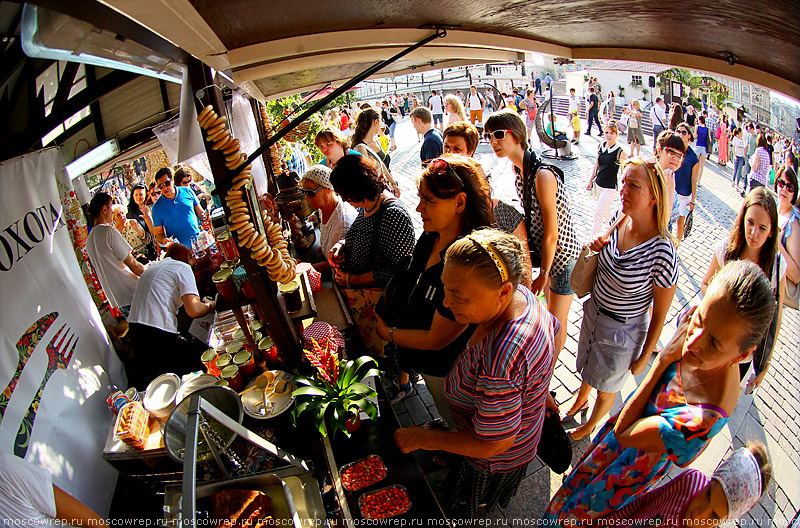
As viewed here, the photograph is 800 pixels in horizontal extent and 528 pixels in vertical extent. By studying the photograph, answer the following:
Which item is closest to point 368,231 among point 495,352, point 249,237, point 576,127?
point 249,237

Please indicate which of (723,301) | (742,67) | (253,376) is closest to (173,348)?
(253,376)

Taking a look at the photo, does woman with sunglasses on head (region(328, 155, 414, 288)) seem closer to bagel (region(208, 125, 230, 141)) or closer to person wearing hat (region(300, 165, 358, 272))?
person wearing hat (region(300, 165, 358, 272))

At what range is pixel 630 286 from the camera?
256 cm

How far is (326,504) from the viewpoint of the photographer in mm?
2025

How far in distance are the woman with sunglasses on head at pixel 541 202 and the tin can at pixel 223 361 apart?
89.5 inches

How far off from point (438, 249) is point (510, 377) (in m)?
0.99

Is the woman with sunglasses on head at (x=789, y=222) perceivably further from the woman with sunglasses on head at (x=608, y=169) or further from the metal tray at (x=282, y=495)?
the metal tray at (x=282, y=495)

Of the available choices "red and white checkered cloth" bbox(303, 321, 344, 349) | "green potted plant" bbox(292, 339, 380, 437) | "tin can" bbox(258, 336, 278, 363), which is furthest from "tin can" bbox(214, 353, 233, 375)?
"green potted plant" bbox(292, 339, 380, 437)

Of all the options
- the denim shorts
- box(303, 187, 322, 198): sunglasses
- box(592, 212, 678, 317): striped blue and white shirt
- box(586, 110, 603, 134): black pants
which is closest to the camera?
box(592, 212, 678, 317): striped blue and white shirt

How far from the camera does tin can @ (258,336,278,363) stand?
2674 mm

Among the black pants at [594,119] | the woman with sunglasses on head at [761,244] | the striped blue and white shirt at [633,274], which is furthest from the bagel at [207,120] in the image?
the black pants at [594,119]

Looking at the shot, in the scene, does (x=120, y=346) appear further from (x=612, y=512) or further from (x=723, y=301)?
(x=723, y=301)

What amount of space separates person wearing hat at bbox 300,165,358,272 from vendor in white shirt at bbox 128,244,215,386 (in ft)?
3.59

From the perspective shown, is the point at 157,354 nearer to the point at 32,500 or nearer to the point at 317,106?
the point at 32,500
